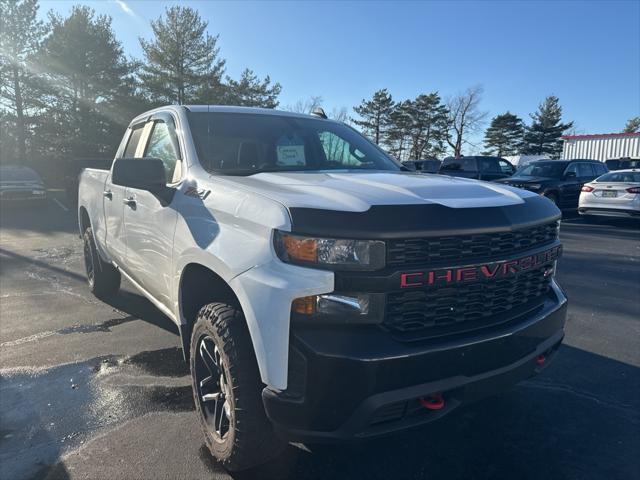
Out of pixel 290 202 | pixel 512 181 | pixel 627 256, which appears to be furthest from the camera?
pixel 512 181

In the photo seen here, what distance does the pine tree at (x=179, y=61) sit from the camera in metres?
31.3

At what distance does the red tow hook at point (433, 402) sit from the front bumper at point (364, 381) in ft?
0.06

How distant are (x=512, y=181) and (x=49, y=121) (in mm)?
30505

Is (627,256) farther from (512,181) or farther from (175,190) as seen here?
(175,190)

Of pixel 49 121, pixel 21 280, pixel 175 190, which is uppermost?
pixel 49 121

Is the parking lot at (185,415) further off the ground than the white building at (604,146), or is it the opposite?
the white building at (604,146)

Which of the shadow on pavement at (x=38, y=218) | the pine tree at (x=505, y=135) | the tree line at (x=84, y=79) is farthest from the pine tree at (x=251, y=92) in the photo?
the pine tree at (x=505, y=135)

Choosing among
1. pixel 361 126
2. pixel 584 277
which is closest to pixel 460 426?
pixel 584 277

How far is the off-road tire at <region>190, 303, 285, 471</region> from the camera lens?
214 cm

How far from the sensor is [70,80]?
31359 millimetres

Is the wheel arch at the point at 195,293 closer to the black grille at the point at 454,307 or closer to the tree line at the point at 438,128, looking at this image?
the black grille at the point at 454,307

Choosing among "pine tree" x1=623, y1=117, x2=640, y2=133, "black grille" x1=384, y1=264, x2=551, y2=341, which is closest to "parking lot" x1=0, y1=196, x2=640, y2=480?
"black grille" x1=384, y1=264, x2=551, y2=341

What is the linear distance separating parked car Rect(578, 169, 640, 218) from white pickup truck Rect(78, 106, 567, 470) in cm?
1051

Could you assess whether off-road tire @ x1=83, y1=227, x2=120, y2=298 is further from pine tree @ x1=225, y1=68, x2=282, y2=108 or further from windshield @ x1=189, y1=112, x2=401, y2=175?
pine tree @ x1=225, y1=68, x2=282, y2=108
